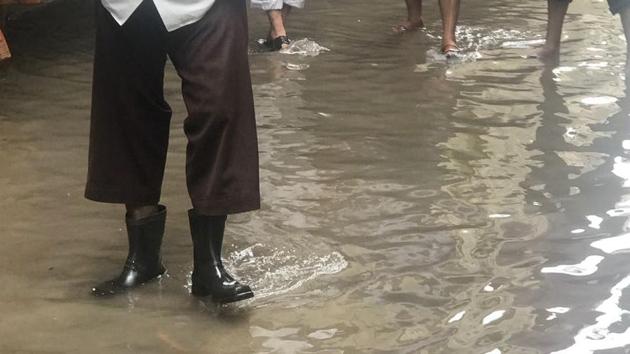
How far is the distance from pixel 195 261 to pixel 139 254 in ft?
0.63

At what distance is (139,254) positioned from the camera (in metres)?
2.38

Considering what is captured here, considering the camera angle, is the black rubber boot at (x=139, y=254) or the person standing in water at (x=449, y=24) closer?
the black rubber boot at (x=139, y=254)

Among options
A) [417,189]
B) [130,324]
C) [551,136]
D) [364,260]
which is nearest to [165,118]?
[130,324]

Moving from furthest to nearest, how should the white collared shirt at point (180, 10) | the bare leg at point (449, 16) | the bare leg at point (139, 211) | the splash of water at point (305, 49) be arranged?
the splash of water at point (305, 49) < the bare leg at point (449, 16) < the bare leg at point (139, 211) < the white collared shirt at point (180, 10)

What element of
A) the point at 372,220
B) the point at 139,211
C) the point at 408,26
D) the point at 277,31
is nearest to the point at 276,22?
the point at 277,31

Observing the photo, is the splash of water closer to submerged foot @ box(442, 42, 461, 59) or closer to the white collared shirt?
submerged foot @ box(442, 42, 461, 59)

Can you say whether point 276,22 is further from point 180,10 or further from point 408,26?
point 180,10

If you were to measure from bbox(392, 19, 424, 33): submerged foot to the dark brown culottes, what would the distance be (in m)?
3.71

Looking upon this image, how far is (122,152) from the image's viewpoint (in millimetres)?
2266

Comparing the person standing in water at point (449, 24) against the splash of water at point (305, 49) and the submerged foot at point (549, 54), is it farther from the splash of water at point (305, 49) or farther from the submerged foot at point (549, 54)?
the splash of water at point (305, 49)

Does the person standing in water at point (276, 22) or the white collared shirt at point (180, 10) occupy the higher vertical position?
the white collared shirt at point (180, 10)

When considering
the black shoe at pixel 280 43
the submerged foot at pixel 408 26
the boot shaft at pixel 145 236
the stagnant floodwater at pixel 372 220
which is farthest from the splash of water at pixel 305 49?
the boot shaft at pixel 145 236

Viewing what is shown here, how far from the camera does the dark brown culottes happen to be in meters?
2.12

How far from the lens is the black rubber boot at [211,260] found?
7.23ft
